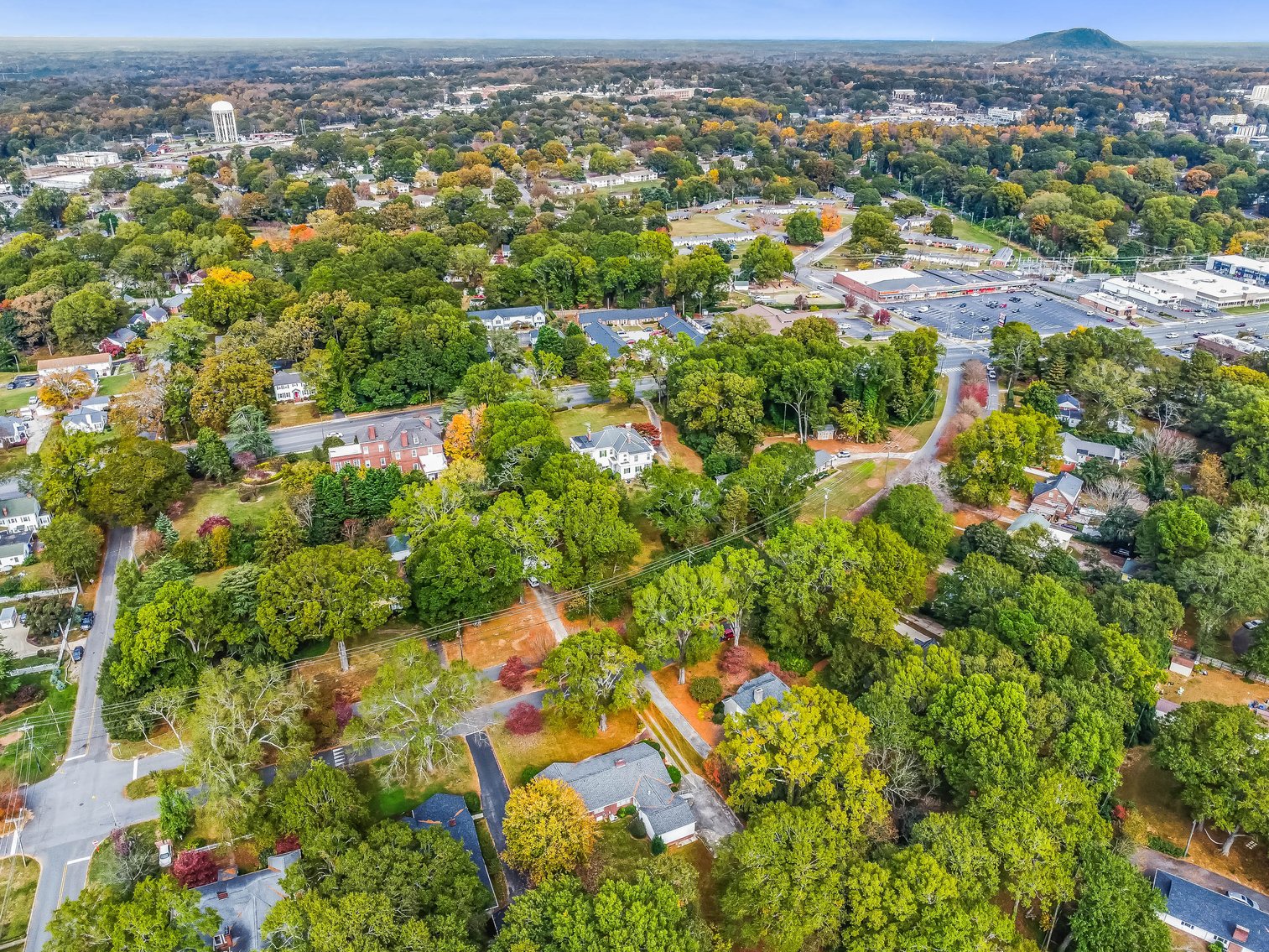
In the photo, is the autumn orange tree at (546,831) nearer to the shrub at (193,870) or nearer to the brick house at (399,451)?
the shrub at (193,870)

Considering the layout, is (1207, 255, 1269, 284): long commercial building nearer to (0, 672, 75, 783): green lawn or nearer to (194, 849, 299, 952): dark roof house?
(194, 849, 299, 952): dark roof house

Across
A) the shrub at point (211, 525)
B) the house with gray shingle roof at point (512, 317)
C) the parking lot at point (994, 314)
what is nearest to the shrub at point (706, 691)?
the shrub at point (211, 525)

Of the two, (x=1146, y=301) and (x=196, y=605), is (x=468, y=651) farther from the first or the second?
(x=1146, y=301)

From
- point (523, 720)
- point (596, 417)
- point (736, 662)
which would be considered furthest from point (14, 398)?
point (736, 662)

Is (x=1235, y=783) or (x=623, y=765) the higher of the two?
(x=1235, y=783)

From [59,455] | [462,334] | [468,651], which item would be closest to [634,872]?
[468,651]

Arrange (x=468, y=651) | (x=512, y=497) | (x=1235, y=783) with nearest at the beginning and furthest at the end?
(x=1235, y=783) → (x=468, y=651) → (x=512, y=497)

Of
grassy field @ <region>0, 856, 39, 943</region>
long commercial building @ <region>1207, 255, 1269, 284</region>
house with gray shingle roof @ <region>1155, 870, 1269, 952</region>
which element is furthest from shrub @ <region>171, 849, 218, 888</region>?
long commercial building @ <region>1207, 255, 1269, 284</region>

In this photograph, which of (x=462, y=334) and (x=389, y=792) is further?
(x=462, y=334)
